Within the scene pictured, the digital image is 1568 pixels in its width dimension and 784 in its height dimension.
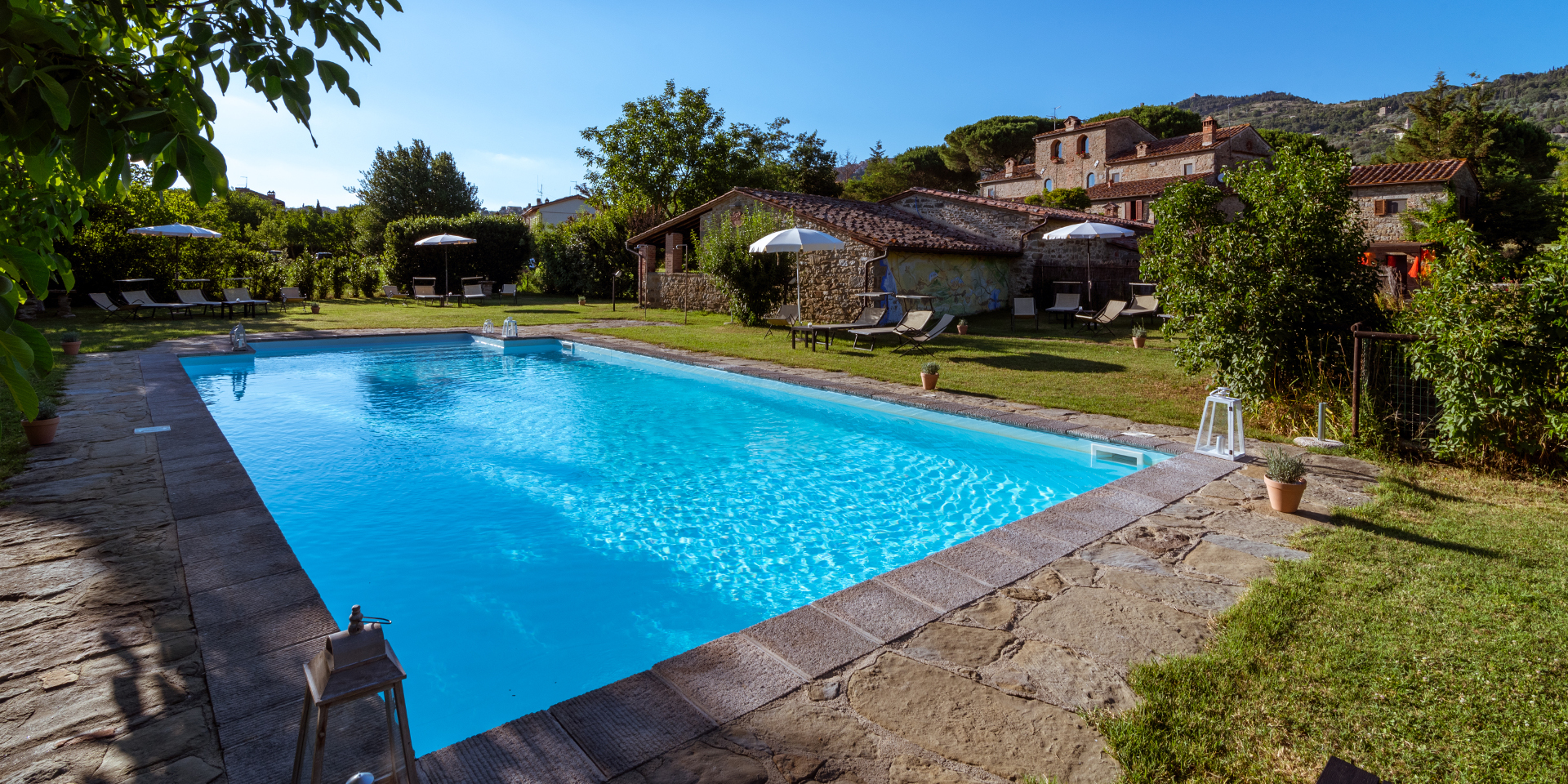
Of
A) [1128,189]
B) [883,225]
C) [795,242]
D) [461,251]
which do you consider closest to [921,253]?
[883,225]

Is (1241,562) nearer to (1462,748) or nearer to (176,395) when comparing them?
(1462,748)

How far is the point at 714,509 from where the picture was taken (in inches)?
240

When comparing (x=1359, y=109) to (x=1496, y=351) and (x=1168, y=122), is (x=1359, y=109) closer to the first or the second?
(x=1168, y=122)

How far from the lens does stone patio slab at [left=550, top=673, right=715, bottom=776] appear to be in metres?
2.30

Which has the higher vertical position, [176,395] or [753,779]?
[176,395]

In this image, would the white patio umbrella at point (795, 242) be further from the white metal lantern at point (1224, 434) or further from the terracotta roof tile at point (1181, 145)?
the terracotta roof tile at point (1181, 145)

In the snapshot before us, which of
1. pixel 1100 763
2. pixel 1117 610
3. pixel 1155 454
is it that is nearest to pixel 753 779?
pixel 1100 763

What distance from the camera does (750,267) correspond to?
1708 centimetres

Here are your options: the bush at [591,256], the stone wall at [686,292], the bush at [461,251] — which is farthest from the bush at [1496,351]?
the bush at [461,251]

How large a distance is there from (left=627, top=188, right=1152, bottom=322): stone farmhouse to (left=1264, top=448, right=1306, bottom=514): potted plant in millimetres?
12642

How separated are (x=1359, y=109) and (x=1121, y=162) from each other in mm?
74361

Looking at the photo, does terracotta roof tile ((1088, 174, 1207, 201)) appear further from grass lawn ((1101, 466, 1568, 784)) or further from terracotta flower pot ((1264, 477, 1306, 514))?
grass lawn ((1101, 466, 1568, 784))

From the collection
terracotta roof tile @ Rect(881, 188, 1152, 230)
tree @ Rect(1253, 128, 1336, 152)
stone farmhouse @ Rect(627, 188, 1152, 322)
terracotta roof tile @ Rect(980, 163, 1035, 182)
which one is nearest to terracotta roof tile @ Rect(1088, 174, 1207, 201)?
tree @ Rect(1253, 128, 1336, 152)

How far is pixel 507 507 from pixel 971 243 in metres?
15.7
